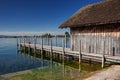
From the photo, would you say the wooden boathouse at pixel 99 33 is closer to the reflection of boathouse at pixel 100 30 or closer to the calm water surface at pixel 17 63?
the reflection of boathouse at pixel 100 30

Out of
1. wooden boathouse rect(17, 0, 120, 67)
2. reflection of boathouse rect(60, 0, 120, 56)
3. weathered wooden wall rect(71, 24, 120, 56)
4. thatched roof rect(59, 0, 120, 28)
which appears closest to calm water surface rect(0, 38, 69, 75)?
wooden boathouse rect(17, 0, 120, 67)

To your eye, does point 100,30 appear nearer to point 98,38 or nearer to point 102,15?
point 98,38

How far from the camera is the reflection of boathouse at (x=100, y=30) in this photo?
16281mm

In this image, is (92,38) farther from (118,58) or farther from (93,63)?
(118,58)

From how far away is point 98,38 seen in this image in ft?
59.6

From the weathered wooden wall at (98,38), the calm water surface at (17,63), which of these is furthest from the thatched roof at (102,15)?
the calm water surface at (17,63)

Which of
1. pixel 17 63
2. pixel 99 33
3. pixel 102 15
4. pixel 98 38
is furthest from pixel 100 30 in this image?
pixel 17 63

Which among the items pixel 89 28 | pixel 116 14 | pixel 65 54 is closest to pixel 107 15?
pixel 116 14

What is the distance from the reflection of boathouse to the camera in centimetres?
1628

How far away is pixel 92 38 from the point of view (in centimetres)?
1888

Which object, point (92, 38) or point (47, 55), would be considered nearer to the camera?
point (92, 38)

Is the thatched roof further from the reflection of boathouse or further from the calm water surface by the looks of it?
the calm water surface

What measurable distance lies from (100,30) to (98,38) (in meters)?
0.87

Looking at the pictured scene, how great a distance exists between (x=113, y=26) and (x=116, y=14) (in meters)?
1.14
